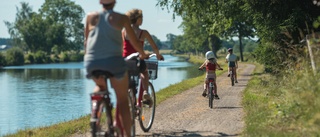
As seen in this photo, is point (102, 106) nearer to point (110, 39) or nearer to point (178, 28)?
point (110, 39)

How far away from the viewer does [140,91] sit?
782 centimetres

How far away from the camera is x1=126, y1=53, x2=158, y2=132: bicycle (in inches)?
269

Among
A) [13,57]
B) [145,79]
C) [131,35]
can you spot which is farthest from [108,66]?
[13,57]

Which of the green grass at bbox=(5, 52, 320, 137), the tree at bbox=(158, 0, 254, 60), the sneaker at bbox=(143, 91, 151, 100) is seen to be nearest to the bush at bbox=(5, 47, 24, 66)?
the tree at bbox=(158, 0, 254, 60)

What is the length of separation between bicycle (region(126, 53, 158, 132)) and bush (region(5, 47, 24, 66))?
82.4 meters

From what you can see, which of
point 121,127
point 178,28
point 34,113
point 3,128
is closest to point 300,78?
point 121,127

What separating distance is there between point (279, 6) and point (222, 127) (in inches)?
331

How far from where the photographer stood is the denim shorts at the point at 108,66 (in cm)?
526

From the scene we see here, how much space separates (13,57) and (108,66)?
86779 mm

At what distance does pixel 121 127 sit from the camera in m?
5.85

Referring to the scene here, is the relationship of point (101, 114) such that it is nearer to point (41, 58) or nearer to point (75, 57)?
point (41, 58)

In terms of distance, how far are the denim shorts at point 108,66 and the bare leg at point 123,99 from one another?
119 millimetres

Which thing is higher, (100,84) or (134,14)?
(134,14)

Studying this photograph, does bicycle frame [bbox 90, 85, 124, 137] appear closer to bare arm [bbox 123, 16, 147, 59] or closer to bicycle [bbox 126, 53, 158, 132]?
bare arm [bbox 123, 16, 147, 59]
